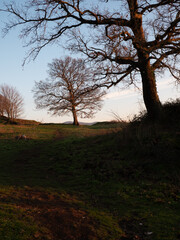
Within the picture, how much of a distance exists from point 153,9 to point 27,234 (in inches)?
465

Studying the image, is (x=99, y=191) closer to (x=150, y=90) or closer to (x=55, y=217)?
(x=55, y=217)

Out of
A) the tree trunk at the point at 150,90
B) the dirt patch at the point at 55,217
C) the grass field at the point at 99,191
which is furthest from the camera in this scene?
the tree trunk at the point at 150,90

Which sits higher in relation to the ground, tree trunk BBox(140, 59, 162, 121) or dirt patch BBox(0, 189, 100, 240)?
tree trunk BBox(140, 59, 162, 121)

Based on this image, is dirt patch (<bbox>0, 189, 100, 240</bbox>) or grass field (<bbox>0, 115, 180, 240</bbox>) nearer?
dirt patch (<bbox>0, 189, 100, 240</bbox>)

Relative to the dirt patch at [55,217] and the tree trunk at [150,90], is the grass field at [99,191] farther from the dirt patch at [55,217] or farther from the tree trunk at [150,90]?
the tree trunk at [150,90]

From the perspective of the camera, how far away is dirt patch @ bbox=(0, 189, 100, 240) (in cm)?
352

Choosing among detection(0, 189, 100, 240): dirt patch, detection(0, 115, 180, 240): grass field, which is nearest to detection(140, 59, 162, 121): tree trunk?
detection(0, 115, 180, 240): grass field

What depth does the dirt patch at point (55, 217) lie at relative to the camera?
3.52m

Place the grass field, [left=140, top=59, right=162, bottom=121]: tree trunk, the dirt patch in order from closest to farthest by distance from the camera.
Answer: the dirt patch, the grass field, [left=140, top=59, right=162, bottom=121]: tree trunk

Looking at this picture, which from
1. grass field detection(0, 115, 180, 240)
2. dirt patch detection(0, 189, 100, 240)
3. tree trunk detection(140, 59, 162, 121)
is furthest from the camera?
tree trunk detection(140, 59, 162, 121)

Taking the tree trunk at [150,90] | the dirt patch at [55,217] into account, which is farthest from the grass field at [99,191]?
the tree trunk at [150,90]

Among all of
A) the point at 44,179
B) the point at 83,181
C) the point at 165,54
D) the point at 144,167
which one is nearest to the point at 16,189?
the point at 44,179

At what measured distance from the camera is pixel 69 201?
5.35 meters

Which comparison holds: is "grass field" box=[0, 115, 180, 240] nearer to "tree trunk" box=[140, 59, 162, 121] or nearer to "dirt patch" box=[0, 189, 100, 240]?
"dirt patch" box=[0, 189, 100, 240]
